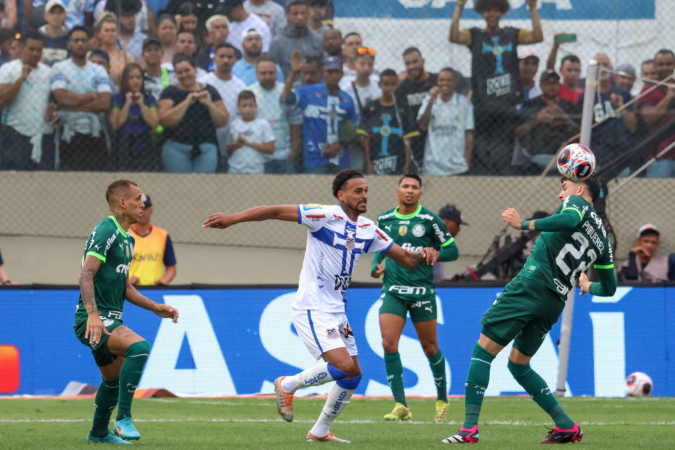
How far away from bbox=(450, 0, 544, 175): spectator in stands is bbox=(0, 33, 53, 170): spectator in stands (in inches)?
247

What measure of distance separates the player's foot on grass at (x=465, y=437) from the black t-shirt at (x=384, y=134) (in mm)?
7254

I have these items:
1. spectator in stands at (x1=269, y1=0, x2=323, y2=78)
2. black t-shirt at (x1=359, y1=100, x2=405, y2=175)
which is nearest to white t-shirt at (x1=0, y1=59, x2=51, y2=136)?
spectator in stands at (x1=269, y1=0, x2=323, y2=78)

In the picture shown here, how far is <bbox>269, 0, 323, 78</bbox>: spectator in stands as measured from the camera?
44.0 ft

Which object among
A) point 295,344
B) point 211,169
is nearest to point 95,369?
point 295,344

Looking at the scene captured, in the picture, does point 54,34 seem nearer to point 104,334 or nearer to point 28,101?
point 28,101

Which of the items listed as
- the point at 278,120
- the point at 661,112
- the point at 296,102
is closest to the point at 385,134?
the point at 296,102

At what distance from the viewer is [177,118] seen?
1335 centimetres

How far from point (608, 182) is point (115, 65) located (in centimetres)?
755

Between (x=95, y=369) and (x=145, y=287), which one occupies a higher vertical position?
(x=145, y=287)

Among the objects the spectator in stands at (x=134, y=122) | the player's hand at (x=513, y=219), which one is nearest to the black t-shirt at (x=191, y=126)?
the spectator in stands at (x=134, y=122)

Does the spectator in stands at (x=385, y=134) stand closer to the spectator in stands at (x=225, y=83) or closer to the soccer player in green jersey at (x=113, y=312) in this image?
the spectator in stands at (x=225, y=83)

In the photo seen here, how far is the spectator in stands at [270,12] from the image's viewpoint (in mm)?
13492

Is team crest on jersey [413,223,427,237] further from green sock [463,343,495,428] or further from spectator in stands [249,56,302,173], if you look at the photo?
spectator in stands [249,56,302,173]

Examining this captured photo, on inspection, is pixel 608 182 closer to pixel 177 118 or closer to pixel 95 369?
pixel 177 118
